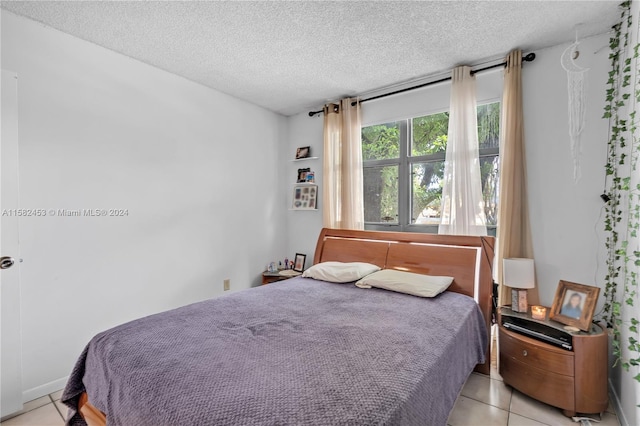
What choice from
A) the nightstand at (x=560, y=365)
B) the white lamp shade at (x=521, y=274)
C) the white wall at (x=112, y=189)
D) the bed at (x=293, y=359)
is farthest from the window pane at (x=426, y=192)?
the white wall at (x=112, y=189)

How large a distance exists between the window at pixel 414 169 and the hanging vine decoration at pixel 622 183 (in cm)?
76

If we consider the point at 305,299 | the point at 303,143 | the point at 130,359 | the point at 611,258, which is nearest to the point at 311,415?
the point at 130,359

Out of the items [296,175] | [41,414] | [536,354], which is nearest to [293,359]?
[536,354]

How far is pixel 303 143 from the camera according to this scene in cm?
411

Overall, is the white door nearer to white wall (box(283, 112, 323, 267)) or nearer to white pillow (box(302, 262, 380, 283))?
white pillow (box(302, 262, 380, 283))

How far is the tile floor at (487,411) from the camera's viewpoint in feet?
6.07

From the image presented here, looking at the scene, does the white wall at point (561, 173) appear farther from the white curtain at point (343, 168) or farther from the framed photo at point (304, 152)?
the framed photo at point (304, 152)

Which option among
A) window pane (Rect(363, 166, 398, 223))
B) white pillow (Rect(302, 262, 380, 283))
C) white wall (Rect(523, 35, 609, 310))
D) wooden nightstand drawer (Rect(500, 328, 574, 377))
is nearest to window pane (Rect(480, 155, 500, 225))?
white wall (Rect(523, 35, 609, 310))

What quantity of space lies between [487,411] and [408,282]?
0.92 metres

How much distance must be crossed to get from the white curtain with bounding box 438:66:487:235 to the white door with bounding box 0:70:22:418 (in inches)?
130

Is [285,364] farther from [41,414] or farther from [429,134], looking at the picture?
[429,134]

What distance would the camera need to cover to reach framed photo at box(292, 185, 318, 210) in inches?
155

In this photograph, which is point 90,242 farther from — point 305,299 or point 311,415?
point 311,415

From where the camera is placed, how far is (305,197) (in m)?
4.03
